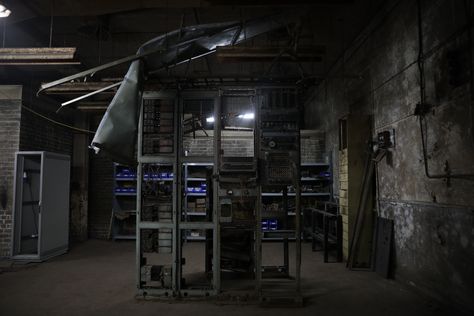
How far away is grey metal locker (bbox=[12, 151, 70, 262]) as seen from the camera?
6.38 metres

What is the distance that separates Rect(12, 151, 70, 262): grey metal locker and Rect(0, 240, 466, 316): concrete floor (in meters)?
0.64

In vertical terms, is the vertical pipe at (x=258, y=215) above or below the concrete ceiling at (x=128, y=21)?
below

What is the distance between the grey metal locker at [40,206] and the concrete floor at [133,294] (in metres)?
0.64

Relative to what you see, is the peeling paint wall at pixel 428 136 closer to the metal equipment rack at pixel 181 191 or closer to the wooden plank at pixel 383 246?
the wooden plank at pixel 383 246

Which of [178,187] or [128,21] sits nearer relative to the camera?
[178,187]

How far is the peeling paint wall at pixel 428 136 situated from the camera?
11.6ft

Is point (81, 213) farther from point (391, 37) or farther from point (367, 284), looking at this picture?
point (391, 37)

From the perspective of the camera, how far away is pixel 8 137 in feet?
21.9

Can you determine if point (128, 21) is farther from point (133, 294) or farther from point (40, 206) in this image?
point (133, 294)

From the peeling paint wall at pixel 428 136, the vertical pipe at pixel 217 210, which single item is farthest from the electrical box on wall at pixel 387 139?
the vertical pipe at pixel 217 210

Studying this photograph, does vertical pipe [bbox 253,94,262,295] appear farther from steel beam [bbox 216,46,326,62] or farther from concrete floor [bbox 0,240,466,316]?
steel beam [bbox 216,46,326,62]

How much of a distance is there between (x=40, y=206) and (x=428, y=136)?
6697 mm

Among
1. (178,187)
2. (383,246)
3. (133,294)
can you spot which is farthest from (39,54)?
(383,246)

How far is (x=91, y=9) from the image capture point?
487 centimetres
